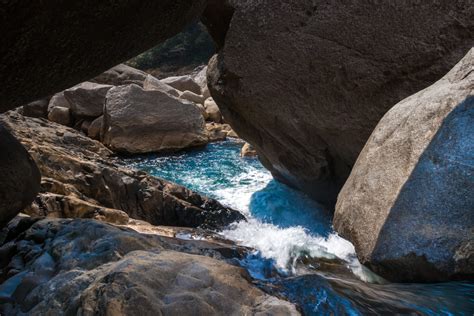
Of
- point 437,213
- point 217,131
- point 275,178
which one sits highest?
point 437,213

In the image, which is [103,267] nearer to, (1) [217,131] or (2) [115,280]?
(2) [115,280]

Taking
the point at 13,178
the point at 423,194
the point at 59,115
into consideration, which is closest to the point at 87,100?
the point at 59,115

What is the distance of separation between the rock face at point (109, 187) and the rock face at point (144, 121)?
5.17m

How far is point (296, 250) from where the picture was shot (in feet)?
13.8

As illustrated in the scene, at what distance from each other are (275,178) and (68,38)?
7009 millimetres

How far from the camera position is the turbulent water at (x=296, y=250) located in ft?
7.67

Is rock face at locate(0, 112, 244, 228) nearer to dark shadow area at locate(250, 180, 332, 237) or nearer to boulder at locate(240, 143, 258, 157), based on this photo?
dark shadow area at locate(250, 180, 332, 237)

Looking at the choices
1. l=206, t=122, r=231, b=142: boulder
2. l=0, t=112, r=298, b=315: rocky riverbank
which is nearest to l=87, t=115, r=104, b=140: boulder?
l=206, t=122, r=231, b=142: boulder

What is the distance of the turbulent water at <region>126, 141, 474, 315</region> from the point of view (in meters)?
2.34

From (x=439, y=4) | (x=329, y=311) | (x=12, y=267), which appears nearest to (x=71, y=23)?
(x=12, y=267)

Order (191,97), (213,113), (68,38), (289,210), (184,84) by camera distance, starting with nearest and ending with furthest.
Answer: (68,38)
(289,210)
(213,113)
(191,97)
(184,84)

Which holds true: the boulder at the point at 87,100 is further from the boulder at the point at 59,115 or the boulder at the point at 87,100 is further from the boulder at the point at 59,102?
the boulder at the point at 59,102

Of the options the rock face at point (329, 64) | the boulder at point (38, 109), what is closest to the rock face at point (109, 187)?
the rock face at point (329, 64)

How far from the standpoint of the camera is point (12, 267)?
2557mm
